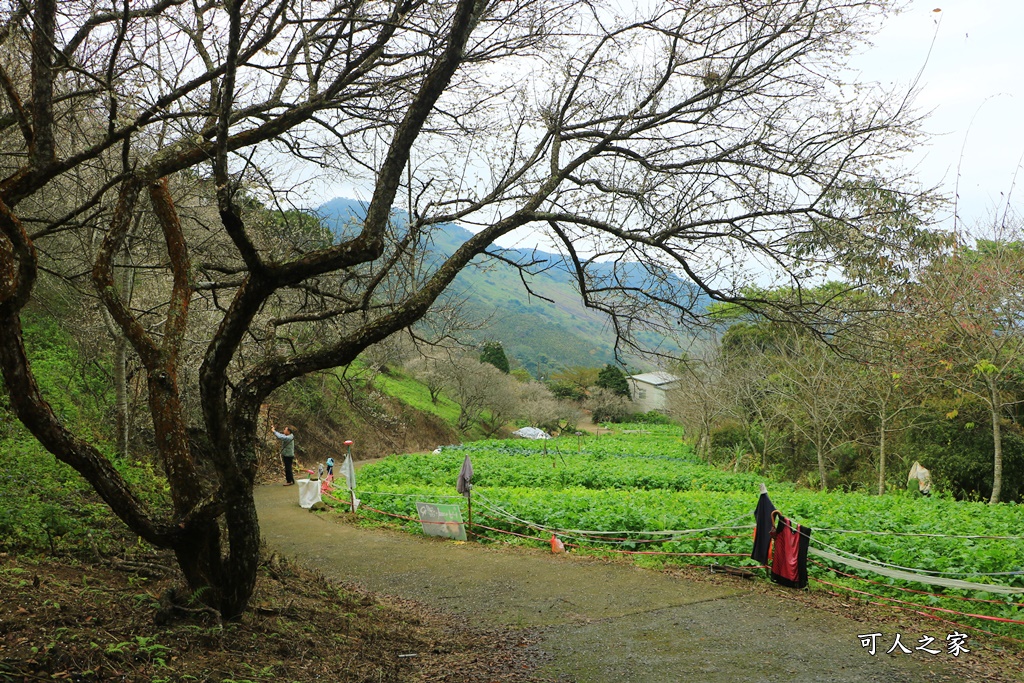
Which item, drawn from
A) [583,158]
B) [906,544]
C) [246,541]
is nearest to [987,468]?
[906,544]

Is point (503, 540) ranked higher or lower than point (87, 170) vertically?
lower

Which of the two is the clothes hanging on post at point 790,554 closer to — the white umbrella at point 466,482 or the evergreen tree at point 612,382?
the white umbrella at point 466,482

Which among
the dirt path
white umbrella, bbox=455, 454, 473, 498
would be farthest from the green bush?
the dirt path

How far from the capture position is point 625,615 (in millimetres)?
8039

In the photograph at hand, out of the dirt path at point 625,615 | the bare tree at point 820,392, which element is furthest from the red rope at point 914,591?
the bare tree at point 820,392

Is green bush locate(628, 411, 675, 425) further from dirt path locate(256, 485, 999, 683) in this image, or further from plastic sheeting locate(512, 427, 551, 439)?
dirt path locate(256, 485, 999, 683)

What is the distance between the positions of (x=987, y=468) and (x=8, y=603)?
20.9 meters

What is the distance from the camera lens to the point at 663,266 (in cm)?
670

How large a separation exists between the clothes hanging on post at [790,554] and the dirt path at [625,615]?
10.9 inches

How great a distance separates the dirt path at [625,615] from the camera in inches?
241

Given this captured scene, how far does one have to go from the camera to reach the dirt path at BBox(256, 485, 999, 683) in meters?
6.12

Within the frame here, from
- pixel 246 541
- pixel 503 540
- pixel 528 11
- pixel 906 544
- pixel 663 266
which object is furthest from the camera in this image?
pixel 503 540

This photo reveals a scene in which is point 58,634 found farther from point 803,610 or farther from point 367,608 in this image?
point 803,610

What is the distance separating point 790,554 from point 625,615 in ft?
8.43
